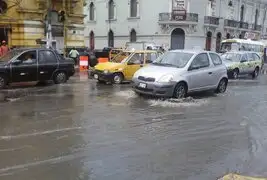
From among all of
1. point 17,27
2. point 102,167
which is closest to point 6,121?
point 102,167

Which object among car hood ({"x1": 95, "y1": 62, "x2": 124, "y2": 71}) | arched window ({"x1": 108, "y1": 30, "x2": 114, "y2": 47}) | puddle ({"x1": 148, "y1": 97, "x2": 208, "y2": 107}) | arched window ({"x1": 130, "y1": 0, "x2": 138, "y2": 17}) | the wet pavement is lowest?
the wet pavement

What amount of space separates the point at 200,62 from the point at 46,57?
19.7ft

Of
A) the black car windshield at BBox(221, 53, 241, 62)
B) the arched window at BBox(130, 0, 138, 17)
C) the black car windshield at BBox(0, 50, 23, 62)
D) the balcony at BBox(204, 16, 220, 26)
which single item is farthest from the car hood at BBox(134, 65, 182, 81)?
the arched window at BBox(130, 0, 138, 17)

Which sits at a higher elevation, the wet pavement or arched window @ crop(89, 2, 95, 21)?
arched window @ crop(89, 2, 95, 21)

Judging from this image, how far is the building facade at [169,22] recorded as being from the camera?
162ft

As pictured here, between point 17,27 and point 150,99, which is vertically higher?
point 17,27

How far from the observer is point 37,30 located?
2852cm

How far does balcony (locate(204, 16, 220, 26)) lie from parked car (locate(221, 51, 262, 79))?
84.4 ft

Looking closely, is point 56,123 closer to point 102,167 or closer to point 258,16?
point 102,167

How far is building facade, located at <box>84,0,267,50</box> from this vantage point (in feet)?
162

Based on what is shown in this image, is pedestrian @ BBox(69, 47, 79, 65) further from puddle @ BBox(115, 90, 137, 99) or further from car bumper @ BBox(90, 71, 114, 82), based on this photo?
puddle @ BBox(115, 90, 137, 99)

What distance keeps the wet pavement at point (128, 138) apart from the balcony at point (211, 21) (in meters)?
38.8

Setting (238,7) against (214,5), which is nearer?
(214,5)

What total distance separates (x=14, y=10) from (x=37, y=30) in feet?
6.77
